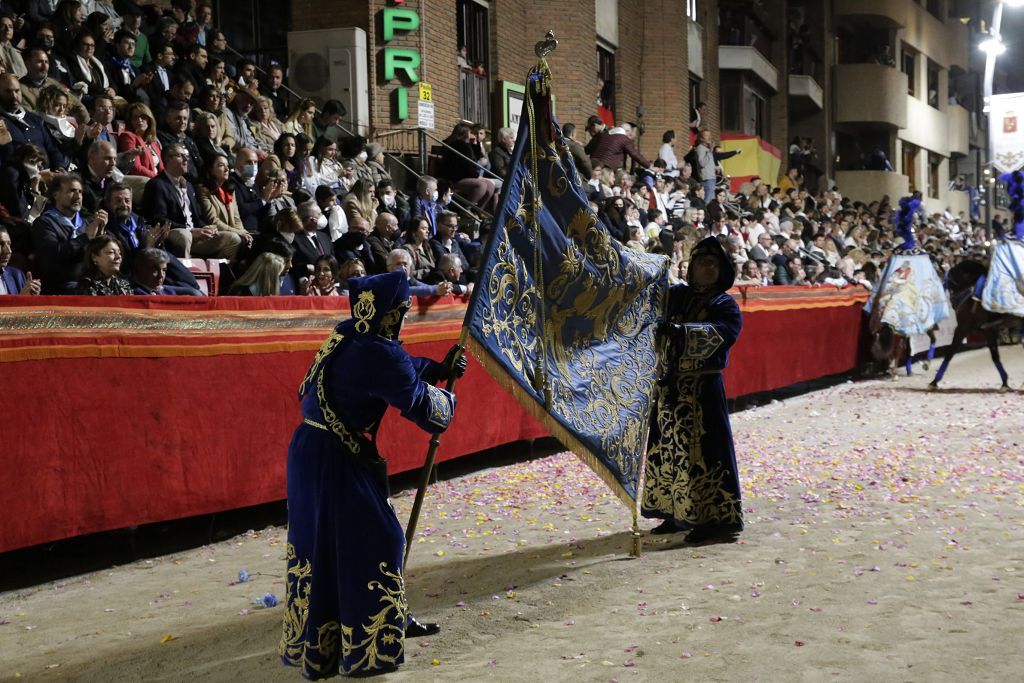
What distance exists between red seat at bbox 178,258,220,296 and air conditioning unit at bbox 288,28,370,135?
8.21 metres

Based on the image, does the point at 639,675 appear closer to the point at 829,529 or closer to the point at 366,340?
the point at 366,340

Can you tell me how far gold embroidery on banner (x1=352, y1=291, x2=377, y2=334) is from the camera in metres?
4.44

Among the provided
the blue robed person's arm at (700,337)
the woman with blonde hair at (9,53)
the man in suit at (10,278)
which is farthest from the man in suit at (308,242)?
the blue robed person's arm at (700,337)

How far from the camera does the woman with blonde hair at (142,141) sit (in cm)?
985

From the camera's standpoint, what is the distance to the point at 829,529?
23.4ft

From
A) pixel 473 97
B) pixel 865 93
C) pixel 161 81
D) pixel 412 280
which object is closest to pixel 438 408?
pixel 412 280

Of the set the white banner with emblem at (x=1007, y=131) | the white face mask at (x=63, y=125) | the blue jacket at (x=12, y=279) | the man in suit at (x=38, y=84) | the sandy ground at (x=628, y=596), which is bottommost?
the sandy ground at (x=628, y=596)

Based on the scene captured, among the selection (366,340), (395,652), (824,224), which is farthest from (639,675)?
(824,224)

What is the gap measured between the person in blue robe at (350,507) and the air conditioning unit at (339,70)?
42.2 ft

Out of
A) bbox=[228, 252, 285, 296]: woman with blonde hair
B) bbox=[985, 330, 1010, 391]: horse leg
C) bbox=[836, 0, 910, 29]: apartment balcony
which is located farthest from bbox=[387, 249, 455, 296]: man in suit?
bbox=[836, 0, 910, 29]: apartment balcony

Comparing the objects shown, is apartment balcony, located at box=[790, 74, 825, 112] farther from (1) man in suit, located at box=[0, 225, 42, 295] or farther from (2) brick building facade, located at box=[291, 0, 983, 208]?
(1) man in suit, located at box=[0, 225, 42, 295]

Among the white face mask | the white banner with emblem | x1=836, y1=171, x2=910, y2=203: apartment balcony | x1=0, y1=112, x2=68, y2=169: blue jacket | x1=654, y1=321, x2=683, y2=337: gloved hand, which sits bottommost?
x1=654, y1=321, x2=683, y2=337: gloved hand

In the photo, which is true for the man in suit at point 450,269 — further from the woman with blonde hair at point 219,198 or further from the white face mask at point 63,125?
the white face mask at point 63,125

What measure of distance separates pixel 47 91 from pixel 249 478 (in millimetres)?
4206
